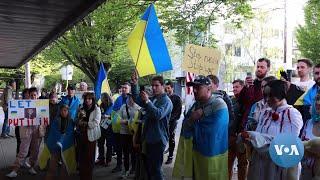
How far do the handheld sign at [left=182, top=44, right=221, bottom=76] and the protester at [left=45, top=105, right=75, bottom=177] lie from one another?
265cm

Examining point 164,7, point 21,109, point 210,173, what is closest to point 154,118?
point 210,173

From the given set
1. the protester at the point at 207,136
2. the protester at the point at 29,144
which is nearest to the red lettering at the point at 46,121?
the protester at the point at 29,144

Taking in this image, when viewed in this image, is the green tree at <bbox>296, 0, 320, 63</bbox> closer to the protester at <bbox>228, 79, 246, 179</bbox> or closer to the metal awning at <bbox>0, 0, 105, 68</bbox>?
the metal awning at <bbox>0, 0, 105, 68</bbox>

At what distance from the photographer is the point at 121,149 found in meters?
9.63

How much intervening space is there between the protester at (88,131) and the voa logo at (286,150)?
14.9 ft

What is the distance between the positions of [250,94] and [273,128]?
2.27 metres

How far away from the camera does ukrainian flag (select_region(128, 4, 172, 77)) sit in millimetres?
6633

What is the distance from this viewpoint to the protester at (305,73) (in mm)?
6113

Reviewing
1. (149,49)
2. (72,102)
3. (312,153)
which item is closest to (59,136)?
(72,102)

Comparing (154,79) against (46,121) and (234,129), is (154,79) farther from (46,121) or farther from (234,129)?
(46,121)

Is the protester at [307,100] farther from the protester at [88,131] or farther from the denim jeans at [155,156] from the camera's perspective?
the protester at [88,131]

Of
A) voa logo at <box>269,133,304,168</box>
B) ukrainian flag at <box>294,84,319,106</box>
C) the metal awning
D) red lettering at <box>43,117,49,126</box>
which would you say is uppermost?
the metal awning

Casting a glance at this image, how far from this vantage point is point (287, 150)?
3.90 meters

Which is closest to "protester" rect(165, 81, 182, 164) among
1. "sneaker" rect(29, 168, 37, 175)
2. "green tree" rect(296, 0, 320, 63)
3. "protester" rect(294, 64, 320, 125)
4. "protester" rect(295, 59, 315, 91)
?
"sneaker" rect(29, 168, 37, 175)
